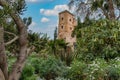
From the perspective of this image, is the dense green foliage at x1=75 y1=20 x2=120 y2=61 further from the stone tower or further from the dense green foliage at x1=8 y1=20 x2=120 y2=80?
the stone tower

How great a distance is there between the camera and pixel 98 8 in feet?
65.5

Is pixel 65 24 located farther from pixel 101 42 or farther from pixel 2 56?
pixel 2 56

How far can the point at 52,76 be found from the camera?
965 cm

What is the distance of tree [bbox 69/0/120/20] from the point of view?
64.4ft

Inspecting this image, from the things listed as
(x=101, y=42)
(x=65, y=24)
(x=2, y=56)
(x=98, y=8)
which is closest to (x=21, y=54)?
(x=2, y=56)

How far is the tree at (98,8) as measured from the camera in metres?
19.6

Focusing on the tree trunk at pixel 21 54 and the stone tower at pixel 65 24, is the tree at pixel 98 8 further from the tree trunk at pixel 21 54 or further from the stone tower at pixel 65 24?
the stone tower at pixel 65 24

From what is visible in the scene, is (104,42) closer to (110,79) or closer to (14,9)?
(110,79)

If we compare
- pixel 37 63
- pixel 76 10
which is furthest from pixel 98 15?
pixel 37 63

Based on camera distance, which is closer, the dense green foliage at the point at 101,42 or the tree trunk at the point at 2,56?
the tree trunk at the point at 2,56

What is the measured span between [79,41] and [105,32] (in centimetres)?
136

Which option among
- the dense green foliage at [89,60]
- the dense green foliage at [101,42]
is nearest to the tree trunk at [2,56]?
the dense green foliage at [89,60]

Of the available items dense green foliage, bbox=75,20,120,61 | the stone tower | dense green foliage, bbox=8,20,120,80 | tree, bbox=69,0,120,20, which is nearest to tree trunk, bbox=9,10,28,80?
dense green foliage, bbox=8,20,120,80

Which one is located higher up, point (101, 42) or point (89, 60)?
point (101, 42)
